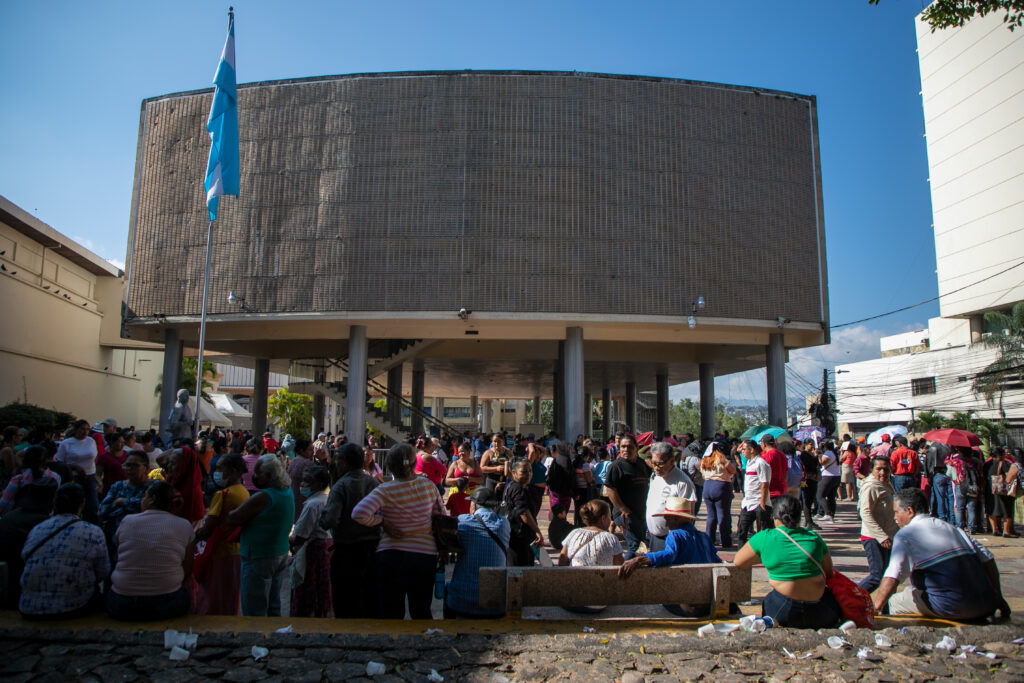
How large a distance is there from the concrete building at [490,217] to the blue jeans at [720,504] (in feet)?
40.7

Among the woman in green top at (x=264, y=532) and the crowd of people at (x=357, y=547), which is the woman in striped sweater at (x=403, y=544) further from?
the woman in green top at (x=264, y=532)

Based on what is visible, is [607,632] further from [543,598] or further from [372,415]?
[372,415]

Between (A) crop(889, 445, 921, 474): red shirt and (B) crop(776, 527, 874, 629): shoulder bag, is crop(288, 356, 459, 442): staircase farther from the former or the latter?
(B) crop(776, 527, 874, 629): shoulder bag

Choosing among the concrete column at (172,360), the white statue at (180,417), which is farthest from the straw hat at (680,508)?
the concrete column at (172,360)

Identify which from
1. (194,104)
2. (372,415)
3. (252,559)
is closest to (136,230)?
(194,104)

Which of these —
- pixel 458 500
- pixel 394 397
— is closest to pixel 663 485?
pixel 458 500

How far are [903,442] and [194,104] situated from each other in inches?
975

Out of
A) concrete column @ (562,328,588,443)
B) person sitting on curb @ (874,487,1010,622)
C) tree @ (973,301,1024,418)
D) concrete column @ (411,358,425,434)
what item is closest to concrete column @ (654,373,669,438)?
concrete column @ (411,358,425,434)

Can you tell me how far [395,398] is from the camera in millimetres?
28719

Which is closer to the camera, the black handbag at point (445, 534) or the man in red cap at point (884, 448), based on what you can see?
the black handbag at point (445, 534)

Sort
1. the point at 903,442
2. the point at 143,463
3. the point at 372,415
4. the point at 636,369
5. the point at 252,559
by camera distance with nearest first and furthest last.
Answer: the point at 252,559 → the point at 143,463 → the point at 903,442 → the point at 372,415 → the point at 636,369

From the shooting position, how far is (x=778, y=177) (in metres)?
24.2

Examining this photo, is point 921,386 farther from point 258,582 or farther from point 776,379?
point 258,582

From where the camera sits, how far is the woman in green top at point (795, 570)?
14.5ft
